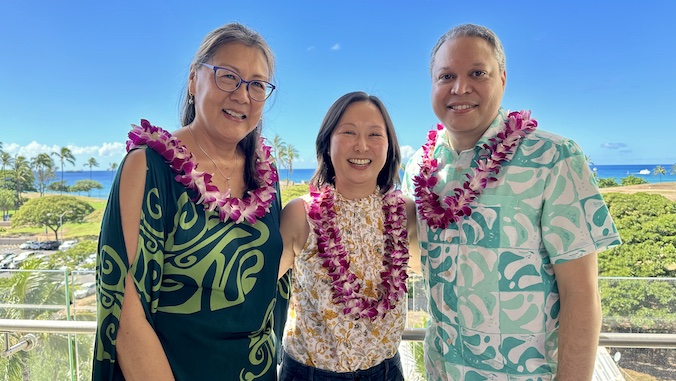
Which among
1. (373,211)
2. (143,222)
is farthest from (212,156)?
(373,211)

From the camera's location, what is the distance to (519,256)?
1.24 metres

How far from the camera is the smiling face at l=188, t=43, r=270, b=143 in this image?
46.1 inches

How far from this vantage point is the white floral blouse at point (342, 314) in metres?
1.34

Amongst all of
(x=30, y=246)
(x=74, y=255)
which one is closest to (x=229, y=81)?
(x=74, y=255)

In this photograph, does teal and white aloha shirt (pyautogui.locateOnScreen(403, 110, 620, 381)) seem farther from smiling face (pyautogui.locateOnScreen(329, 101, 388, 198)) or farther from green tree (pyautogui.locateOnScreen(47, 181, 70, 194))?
green tree (pyautogui.locateOnScreen(47, 181, 70, 194))

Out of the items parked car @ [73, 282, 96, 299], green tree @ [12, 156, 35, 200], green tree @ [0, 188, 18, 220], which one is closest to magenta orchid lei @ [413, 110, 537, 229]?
parked car @ [73, 282, 96, 299]

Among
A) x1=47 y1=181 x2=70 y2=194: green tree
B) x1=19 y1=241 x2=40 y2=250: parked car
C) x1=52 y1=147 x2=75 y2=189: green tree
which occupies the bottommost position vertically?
x1=19 y1=241 x2=40 y2=250: parked car

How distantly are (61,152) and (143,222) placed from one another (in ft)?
69.7

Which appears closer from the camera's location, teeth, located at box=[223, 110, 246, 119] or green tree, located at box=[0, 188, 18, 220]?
teeth, located at box=[223, 110, 246, 119]

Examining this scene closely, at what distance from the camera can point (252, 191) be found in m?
1.29

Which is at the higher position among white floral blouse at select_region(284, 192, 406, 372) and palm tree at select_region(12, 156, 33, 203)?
palm tree at select_region(12, 156, 33, 203)

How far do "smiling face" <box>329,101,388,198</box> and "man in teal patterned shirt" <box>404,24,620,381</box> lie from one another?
0.23 m

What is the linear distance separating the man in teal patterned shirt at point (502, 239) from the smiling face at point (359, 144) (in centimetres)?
23

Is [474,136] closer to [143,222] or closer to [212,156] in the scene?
[212,156]
